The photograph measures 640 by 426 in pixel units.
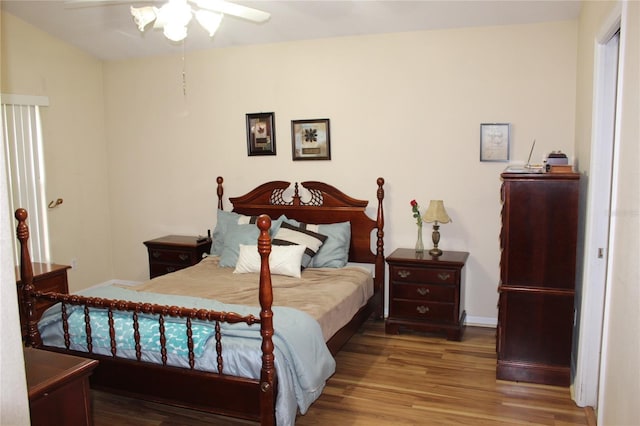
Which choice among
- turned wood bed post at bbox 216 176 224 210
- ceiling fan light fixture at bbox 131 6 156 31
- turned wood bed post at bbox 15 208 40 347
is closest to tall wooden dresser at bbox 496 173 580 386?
ceiling fan light fixture at bbox 131 6 156 31

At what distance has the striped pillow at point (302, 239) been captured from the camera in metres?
4.28

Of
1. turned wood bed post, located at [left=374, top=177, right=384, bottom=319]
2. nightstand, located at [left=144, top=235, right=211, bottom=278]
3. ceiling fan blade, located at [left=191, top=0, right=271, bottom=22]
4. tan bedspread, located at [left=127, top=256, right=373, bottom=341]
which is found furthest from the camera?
nightstand, located at [left=144, top=235, right=211, bottom=278]

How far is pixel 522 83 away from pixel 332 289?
225 centimetres

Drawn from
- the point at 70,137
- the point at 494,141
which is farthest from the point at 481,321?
the point at 70,137

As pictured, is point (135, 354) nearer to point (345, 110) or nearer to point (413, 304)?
point (413, 304)

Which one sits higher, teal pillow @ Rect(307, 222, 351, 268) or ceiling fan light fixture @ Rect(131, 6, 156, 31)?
ceiling fan light fixture @ Rect(131, 6, 156, 31)

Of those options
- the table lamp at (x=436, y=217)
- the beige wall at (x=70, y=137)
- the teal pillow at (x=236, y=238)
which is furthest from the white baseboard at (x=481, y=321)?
the beige wall at (x=70, y=137)

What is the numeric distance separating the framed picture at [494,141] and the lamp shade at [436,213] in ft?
1.77

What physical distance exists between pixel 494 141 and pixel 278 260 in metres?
2.02

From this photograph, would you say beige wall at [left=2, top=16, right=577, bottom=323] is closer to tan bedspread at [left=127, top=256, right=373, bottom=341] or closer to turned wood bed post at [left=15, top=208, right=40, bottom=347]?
tan bedspread at [left=127, top=256, right=373, bottom=341]

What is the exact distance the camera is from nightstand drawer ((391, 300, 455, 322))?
4.14 metres

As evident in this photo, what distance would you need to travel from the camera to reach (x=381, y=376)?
3.52 m

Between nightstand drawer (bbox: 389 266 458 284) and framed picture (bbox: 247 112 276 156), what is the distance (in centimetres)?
172

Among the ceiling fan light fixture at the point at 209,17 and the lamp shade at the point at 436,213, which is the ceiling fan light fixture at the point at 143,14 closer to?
the ceiling fan light fixture at the point at 209,17
